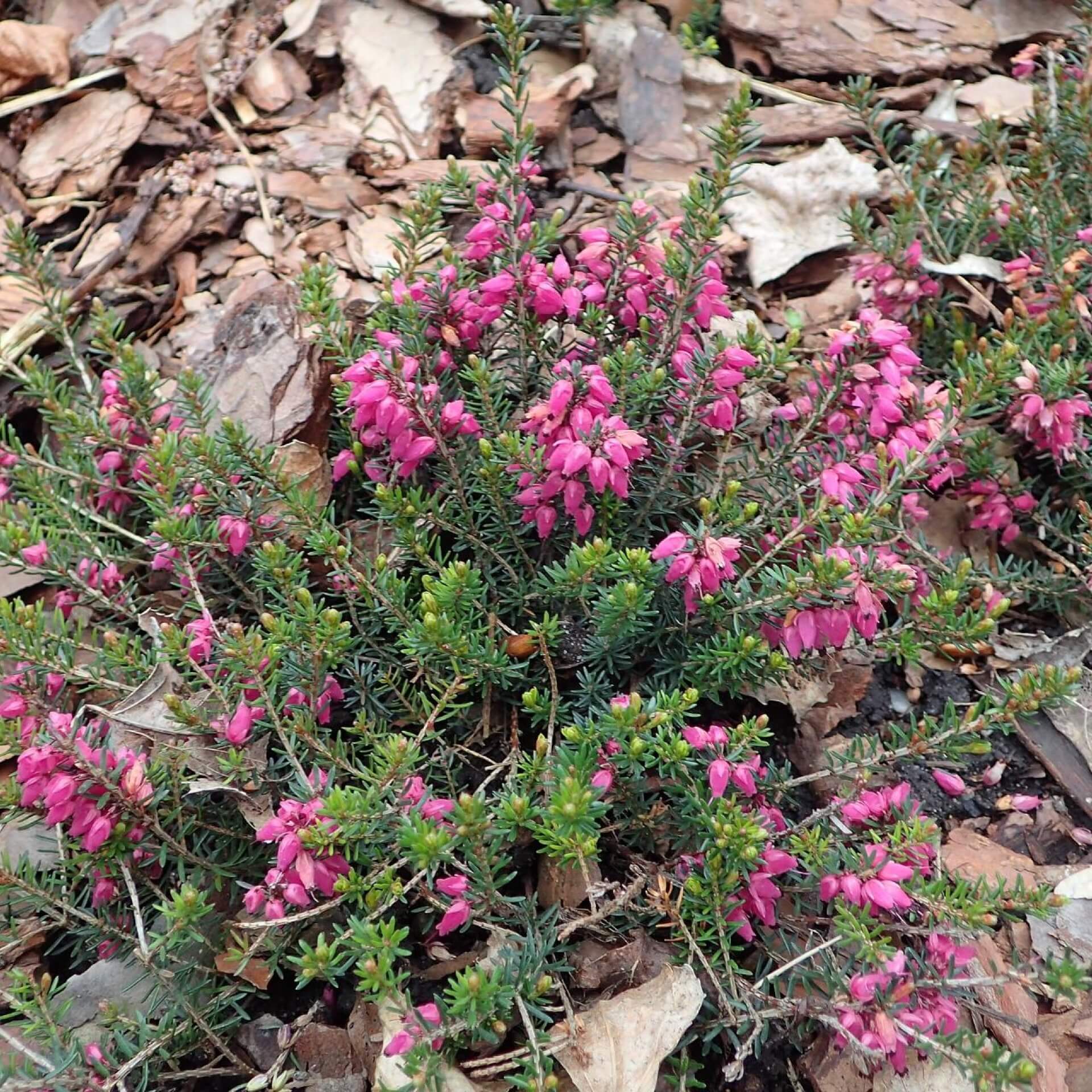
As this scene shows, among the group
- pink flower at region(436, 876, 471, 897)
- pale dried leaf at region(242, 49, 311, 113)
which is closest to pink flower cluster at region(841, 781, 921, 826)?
pink flower at region(436, 876, 471, 897)

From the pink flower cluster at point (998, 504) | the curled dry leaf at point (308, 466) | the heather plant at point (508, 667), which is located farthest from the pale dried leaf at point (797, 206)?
the curled dry leaf at point (308, 466)

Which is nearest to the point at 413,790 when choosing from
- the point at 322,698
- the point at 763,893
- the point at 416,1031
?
the point at 322,698

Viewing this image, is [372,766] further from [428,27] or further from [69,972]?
[428,27]

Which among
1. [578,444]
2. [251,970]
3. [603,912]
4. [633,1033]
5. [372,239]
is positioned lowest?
[251,970]

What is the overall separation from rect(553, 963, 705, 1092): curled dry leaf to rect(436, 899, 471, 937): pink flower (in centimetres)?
43

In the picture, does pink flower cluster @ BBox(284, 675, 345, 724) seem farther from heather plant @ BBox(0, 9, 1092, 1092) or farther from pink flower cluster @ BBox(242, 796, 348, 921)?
pink flower cluster @ BBox(242, 796, 348, 921)

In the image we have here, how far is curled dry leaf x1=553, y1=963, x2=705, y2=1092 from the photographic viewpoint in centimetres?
278

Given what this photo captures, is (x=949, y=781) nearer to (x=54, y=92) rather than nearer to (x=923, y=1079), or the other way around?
(x=923, y=1079)

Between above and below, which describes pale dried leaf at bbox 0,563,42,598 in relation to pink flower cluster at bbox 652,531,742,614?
below

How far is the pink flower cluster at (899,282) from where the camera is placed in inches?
173

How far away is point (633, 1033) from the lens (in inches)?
113

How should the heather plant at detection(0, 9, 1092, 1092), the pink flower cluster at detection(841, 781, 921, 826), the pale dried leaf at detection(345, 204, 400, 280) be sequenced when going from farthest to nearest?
the pale dried leaf at detection(345, 204, 400, 280)
the pink flower cluster at detection(841, 781, 921, 826)
the heather plant at detection(0, 9, 1092, 1092)

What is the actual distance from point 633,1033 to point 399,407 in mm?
2065

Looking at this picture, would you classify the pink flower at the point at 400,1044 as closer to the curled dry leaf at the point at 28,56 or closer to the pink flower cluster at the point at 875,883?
the pink flower cluster at the point at 875,883
